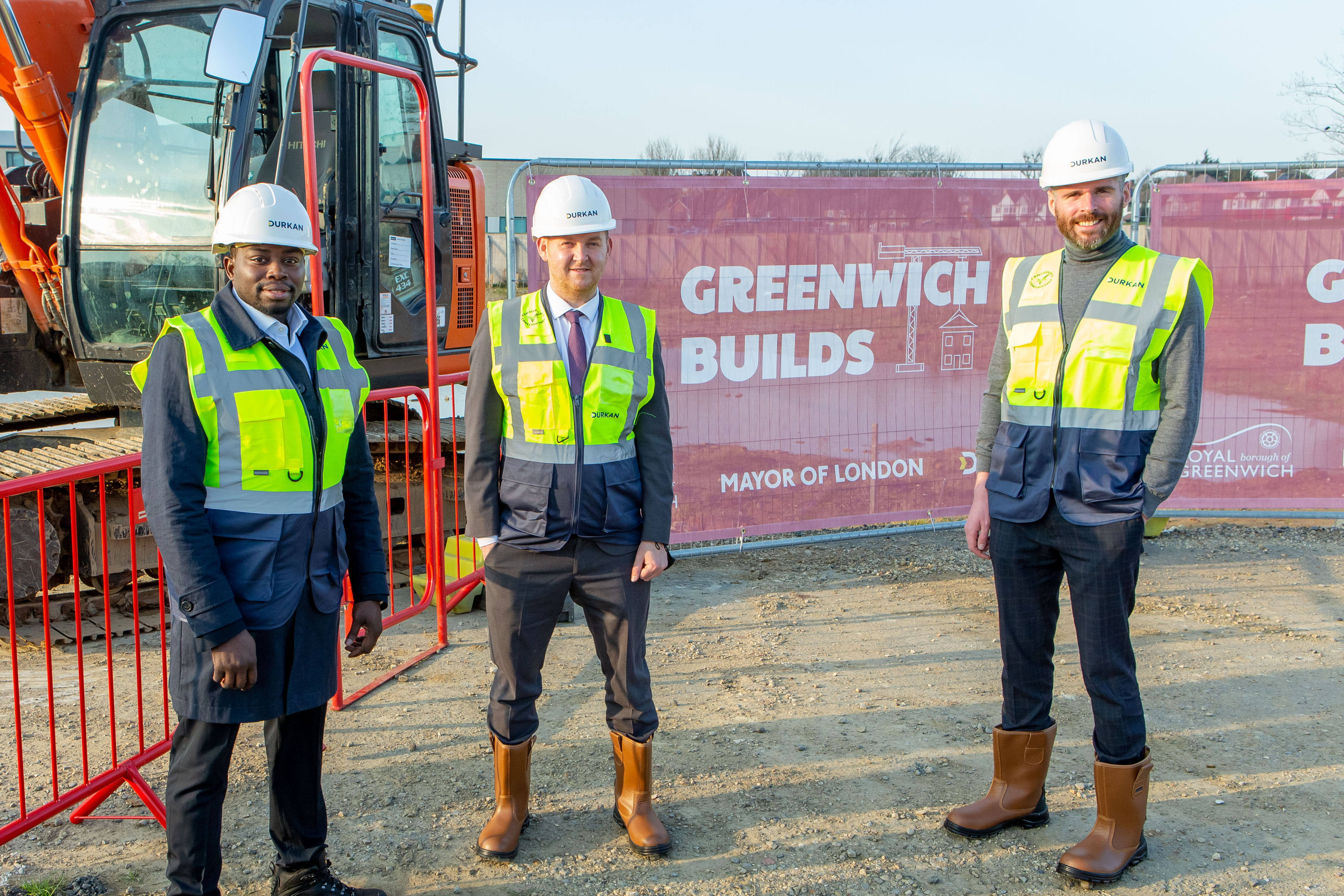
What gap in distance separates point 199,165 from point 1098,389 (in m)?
4.80

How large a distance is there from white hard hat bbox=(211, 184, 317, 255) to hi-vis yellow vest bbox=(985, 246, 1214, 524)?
2.27 meters

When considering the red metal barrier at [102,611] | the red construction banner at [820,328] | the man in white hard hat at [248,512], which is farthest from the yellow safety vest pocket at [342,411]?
the red construction banner at [820,328]

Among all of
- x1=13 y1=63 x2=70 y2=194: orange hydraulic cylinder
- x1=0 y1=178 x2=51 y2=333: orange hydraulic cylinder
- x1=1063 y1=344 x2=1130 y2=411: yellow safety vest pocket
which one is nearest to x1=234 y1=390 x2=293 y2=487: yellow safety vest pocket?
x1=1063 y1=344 x2=1130 y2=411: yellow safety vest pocket

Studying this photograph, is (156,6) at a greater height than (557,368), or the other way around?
A: (156,6)

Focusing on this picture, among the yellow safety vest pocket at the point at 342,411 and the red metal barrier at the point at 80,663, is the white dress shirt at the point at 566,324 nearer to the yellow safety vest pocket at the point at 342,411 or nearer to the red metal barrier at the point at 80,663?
the yellow safety vest pocket at the point at 342,411

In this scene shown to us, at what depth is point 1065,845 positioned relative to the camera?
11.8ft

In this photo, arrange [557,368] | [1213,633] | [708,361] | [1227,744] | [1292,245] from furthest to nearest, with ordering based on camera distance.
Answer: [1292,245]
[708,361]
[1213,633]
[1227,744]
[557,368]

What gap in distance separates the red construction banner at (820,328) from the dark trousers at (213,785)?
12.2 feet

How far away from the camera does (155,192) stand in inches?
232

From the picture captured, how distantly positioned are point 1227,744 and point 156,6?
6.41 metres

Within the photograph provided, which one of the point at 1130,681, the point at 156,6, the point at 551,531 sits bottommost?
the point at 1130,681

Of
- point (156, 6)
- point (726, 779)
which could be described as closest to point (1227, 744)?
point (726, 779)

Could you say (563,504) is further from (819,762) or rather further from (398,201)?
(398,201)

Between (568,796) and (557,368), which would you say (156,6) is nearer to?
(557,368)
